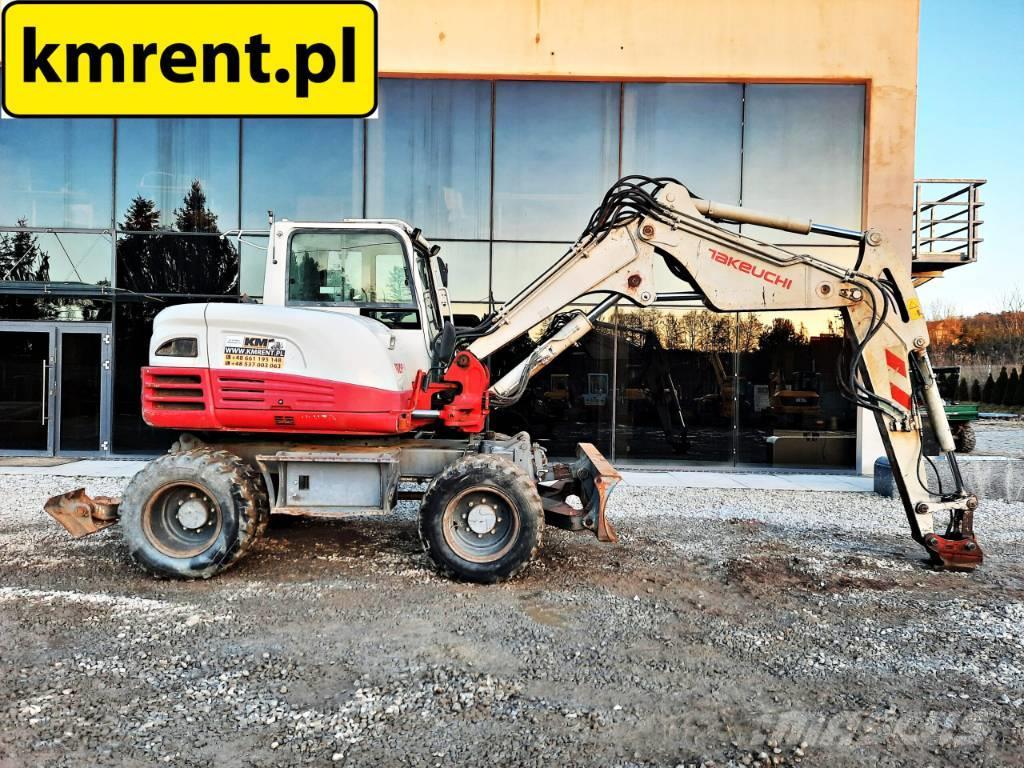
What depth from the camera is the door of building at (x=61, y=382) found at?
39.3 feet

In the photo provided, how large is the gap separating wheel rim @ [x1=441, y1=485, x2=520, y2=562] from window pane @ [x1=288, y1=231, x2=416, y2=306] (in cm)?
178

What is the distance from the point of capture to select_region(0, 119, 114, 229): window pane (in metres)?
12.2

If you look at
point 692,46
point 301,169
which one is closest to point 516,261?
point 301,169

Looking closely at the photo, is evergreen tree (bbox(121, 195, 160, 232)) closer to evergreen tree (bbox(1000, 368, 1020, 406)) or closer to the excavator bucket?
the excavator bucket

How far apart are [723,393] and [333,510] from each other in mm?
8164

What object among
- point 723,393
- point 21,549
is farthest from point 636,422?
point 21,549

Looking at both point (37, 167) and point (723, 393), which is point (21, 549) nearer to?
point (37, 167)

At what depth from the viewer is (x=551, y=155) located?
39.5ft

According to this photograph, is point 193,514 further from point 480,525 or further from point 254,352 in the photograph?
point 480,525

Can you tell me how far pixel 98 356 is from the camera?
12047mm

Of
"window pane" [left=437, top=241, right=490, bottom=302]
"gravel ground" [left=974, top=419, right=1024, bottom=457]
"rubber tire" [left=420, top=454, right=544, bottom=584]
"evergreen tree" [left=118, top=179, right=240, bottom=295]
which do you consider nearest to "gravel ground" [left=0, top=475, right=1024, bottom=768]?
"rubber tire" [left=420, top=454, right=544, bottom=584]

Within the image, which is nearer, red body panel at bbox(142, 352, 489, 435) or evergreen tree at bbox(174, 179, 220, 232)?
red body panel at bbox(142, 352, 489, 435)

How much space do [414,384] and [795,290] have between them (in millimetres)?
3330

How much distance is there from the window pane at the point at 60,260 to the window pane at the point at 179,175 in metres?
0.67
